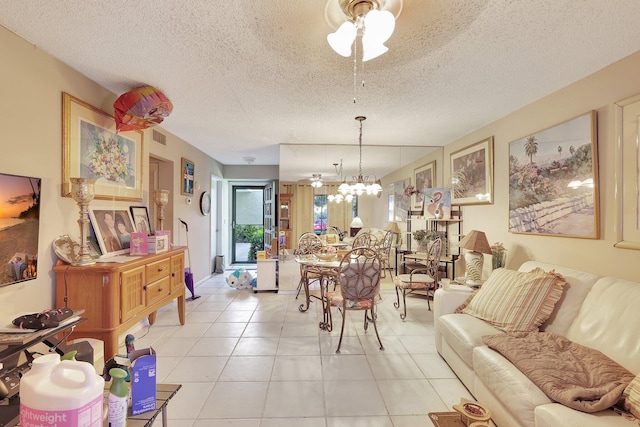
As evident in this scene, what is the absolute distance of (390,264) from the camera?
4.90m

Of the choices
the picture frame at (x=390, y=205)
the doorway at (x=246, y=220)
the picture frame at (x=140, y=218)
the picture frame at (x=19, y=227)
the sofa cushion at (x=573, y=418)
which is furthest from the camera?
the doorway at (x=246, y=220)

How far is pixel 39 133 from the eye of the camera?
206cm

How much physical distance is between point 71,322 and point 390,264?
412cm

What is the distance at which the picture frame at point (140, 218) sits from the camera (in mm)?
3143

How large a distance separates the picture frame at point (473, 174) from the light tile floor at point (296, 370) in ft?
5.43

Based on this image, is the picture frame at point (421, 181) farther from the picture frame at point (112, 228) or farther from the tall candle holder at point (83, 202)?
the tall candle holder at point (83, 202)

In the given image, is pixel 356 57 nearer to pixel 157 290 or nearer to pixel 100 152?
pixel 100 152

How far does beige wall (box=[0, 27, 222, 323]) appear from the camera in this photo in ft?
6.02

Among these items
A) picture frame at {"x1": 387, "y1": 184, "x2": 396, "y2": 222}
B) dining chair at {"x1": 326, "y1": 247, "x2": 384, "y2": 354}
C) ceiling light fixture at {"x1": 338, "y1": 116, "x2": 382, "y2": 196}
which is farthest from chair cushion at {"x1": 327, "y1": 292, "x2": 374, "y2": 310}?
picture frame at {"x1": 387, "y1": 184, "x2": 396, "y2": 222}

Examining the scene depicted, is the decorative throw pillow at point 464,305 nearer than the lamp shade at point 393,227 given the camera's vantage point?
Yes

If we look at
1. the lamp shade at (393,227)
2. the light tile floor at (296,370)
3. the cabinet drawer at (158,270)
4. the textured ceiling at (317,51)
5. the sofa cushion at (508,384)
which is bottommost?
the light tile floor at (296,370)

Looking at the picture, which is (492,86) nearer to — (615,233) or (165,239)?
(615,233)

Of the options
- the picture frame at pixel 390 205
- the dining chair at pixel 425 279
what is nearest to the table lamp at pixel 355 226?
the picture frame at pixel 390 205

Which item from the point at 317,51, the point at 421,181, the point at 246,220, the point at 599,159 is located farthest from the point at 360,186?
the point at 246,220
